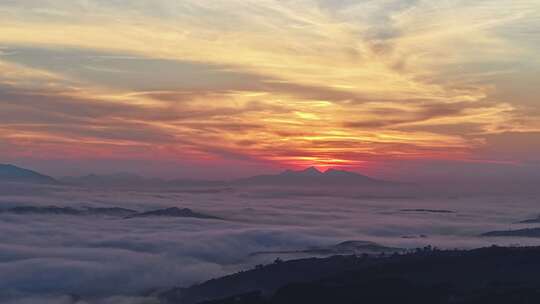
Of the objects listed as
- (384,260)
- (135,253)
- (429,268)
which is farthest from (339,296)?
(135,253)

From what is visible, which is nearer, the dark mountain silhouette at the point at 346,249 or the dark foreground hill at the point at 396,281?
the dark foreground hill at the point at 396,281

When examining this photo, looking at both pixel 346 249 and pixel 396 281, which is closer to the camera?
pixel 396 281

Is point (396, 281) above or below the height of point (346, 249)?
above

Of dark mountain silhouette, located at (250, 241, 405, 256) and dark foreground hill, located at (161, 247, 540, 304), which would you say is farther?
dark mountain silhouette, located at (250, 241, 405, 256)

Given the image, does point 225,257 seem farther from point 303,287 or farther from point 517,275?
point 517,275
